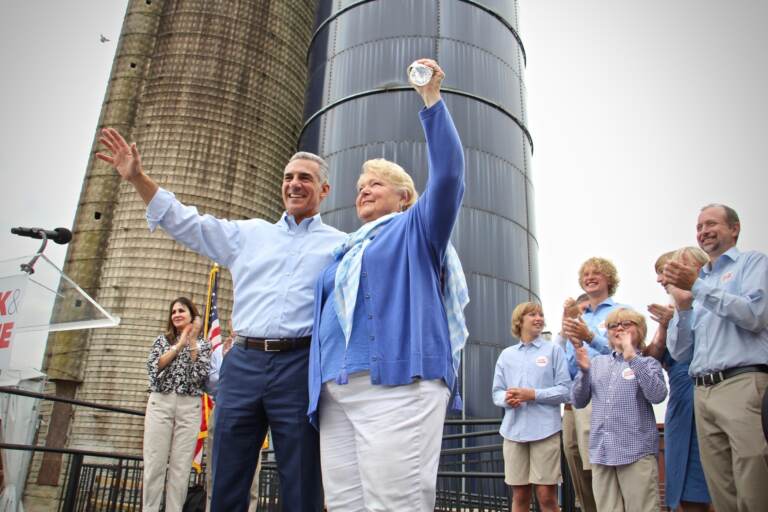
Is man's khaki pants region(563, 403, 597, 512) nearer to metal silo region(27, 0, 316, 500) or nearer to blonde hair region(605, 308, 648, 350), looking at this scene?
blonde hair region(605, 308, 648, 350)

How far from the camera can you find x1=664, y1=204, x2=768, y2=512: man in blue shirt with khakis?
272 cm

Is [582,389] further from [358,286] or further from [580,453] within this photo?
[358,286]

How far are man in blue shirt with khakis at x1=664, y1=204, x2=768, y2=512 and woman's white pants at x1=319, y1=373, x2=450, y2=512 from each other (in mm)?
1656

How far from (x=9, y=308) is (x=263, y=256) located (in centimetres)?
215

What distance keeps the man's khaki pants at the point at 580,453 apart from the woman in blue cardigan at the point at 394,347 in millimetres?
2266

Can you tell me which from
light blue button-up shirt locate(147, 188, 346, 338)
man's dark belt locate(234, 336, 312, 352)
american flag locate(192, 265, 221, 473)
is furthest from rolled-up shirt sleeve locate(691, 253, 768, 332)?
american flag locate(192, 265, 221, 473)

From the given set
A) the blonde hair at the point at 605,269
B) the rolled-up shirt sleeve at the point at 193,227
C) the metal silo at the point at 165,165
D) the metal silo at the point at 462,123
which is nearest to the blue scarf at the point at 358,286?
the rolled-up shirt sleeve at the point at 193,227

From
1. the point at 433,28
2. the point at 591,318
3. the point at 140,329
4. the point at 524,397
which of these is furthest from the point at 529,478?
the point at 140,329

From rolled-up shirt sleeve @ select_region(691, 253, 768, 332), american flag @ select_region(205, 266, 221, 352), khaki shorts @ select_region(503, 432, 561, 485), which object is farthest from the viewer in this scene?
american flag @ select_region(205, 266, 221, 352)

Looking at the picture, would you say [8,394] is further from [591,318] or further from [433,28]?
[433,28]

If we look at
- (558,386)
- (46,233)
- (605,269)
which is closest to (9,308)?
(46,233)

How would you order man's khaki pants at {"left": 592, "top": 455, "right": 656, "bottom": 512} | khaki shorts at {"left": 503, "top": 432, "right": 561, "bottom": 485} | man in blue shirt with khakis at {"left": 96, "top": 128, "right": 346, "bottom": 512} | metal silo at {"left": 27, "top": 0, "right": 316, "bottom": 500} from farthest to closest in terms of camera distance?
metal silo at {"left": 27, "top": 0, "right": 316, "bottom": 500} → khaki shorts at {"left": 503, "top": 432, "right": 561, "bottom": 485} → man's khaki pants at {"left": 592, "top": 455, "right": 656, "bottom": 512} → man in blue shirt with khakis at {"left": 96, "top": 128, "right": 346, "bottom": 512}

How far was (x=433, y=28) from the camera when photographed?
511 inches

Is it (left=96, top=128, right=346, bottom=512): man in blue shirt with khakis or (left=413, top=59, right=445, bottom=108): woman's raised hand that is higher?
(left=413, top=59, right=445, bottom=108): woman's raised hand
